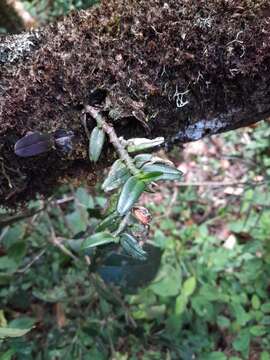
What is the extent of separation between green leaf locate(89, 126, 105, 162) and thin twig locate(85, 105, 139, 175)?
0.01 meters

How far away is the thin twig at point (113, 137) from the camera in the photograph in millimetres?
739

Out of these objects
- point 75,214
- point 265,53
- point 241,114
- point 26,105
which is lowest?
point 75,214

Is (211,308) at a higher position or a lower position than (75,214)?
lower

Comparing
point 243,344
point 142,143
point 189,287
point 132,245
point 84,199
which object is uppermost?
point 142,143

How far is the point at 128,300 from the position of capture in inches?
73.5

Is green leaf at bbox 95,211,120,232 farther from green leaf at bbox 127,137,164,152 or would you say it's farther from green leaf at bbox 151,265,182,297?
green leaf at bbox 151,265,182,297

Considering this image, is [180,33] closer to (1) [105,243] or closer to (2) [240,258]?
(1) [105,243]

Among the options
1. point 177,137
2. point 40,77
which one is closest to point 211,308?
point 177,137

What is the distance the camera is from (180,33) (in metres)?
0.85

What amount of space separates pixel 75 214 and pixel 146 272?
0.37m

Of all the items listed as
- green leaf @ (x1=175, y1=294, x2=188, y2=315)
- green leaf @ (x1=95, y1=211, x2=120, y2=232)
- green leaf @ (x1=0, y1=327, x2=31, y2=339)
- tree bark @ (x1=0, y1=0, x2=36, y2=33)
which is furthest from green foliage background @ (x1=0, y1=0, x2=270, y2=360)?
green leaf @ (x1=95, y1=211, x2=120, y2=232)

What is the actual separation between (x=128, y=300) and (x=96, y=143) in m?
1.18

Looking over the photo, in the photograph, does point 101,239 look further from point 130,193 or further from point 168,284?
point 168,284

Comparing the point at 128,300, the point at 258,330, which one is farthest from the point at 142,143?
the point at 128,300
